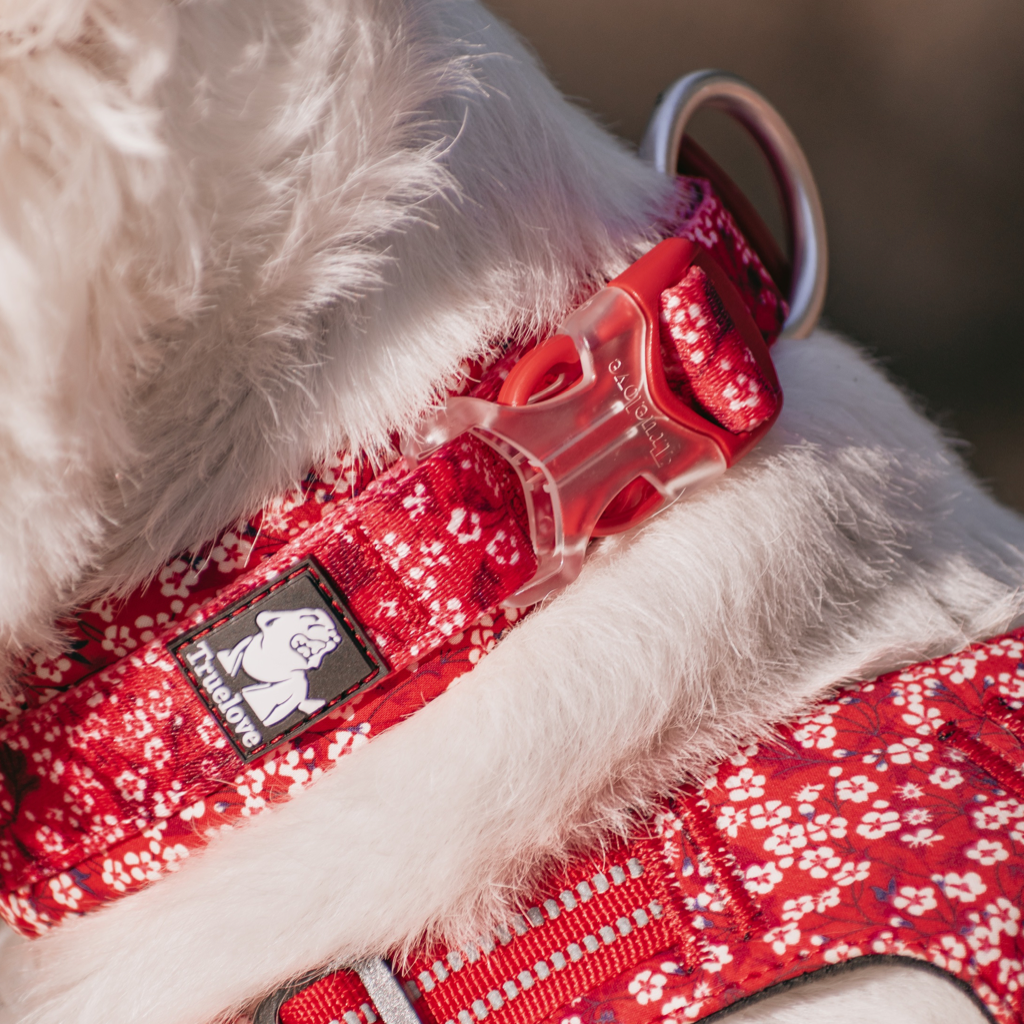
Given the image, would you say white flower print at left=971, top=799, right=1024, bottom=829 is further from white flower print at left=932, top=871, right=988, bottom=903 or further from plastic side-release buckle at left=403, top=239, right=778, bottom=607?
plastic side-release buckle at left=403, top=239, right=778, bottom=607

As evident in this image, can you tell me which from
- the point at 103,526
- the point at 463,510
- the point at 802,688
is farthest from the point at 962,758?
the point at 103,526

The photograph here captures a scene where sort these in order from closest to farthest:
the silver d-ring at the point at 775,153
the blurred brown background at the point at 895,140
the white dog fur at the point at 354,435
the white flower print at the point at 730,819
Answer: the white dog fur at the point at 354,435 < the white flower print at the point at 730,819 < the silver d-ring at the point at 775,153 < the blurred brown background at the point at 895,140

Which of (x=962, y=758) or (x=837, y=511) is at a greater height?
(x=837, y=511)

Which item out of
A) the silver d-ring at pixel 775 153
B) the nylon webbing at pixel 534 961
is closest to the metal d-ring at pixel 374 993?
the nylon webbing at pixel 534 961

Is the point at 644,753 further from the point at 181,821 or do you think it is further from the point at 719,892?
the point at 181,821

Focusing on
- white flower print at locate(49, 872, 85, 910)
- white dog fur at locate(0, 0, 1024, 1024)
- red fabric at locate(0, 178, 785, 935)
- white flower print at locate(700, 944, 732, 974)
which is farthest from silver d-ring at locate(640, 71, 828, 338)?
white flower print at locate(49, 872, 85, 910)

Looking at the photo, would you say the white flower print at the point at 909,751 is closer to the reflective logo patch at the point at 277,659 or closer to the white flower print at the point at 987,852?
the white flower print at the point at 987,852
